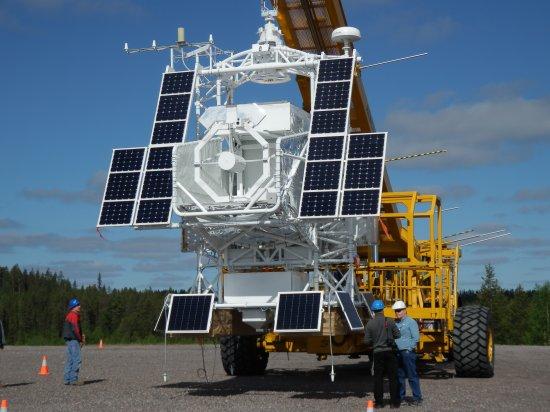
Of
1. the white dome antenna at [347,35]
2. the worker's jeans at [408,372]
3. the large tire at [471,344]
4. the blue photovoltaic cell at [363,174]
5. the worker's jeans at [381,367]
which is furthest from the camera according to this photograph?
the white dome antenna at [347,35]

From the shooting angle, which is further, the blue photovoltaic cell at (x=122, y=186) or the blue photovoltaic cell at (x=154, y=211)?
the blue photovoltaic cell at (x=122, y=186)

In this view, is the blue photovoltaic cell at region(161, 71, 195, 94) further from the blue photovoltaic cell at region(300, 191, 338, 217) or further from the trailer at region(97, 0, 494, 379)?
the blue photovoltaic cell at region(300, 191, 338, 217)

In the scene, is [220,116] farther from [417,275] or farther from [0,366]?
[0,366]

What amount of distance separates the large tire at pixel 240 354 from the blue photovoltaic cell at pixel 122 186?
16.9 ft

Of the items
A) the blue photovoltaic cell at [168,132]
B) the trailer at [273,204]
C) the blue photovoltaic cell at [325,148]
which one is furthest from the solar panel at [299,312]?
the blue photovoltaic cell at [168,132]

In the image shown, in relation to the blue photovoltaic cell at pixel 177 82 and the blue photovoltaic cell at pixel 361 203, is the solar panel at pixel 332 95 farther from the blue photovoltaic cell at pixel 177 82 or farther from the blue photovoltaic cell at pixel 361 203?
the blue photovoltaic cell at pixel 177 82

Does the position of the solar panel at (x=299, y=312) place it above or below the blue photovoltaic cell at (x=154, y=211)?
below

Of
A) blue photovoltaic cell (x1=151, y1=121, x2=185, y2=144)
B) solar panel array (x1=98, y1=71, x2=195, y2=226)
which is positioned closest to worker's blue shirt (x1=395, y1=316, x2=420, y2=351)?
solar panel array (x1=98, y1=71, x2=195, y2=226)

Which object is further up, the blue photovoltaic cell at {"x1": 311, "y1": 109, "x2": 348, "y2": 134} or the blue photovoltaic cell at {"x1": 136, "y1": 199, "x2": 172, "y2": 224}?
the blue photovoltaic cell at {"x1": 311, "y1": 109, "x2": 348, "y2": 134}

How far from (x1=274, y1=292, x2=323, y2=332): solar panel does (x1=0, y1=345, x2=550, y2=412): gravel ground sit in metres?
1.36

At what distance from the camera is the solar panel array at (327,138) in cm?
1733

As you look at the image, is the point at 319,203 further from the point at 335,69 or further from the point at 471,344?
the point at 471,344

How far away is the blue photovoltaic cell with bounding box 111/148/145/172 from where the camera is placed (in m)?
19.2

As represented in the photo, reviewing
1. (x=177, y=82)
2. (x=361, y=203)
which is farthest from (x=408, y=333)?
(x=177, y=82)
